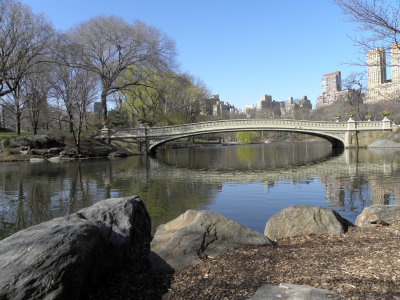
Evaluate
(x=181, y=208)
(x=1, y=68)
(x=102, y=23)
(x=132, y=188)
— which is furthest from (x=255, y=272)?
(x=102, y=23)

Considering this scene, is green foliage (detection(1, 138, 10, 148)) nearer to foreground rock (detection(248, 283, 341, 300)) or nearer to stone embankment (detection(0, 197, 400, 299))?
stone embankment (detection(0, 197, 400, 299))

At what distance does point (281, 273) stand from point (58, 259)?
2125 millimetres

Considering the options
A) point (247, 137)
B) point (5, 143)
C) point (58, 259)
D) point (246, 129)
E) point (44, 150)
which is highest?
point (247, 137)

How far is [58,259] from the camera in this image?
107 inches

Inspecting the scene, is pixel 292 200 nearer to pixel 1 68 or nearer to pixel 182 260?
pixel 182 260

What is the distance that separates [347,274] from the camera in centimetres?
304

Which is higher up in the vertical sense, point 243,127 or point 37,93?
point 37,93

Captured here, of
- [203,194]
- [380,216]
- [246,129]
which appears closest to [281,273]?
[380,216]

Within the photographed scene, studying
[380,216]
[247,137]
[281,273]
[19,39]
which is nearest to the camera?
[281,273]

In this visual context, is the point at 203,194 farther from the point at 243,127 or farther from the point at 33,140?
the point at 243,127

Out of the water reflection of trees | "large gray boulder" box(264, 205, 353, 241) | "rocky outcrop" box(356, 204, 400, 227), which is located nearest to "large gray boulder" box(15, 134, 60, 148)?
the water reflection of trees

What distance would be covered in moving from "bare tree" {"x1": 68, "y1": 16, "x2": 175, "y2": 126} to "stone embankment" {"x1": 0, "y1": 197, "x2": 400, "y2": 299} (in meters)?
25.5

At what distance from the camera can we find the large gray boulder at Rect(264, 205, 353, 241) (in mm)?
4984

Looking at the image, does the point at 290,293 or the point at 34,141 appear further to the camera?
the point at 34,141
